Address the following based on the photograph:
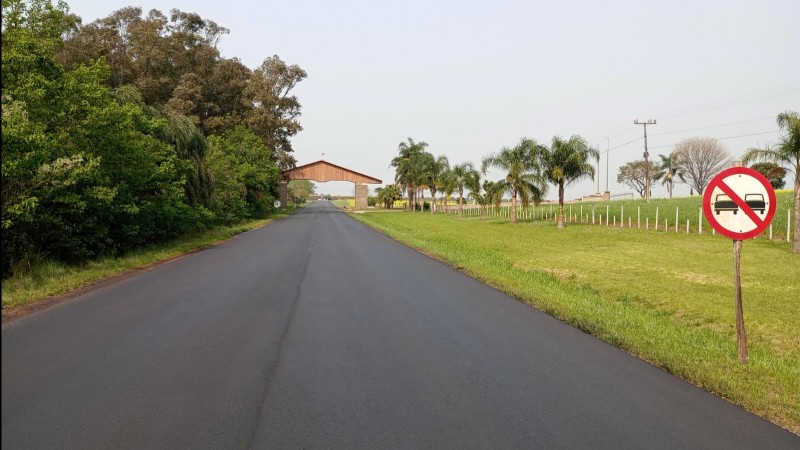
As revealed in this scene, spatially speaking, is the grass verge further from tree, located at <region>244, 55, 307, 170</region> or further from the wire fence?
tree, located at <region>244, 55, 307, 170</region>

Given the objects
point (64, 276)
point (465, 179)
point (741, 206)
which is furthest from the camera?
point (465, 179)

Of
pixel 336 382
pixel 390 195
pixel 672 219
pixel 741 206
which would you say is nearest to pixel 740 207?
pixel 741 206

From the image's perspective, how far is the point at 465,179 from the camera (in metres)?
68.7

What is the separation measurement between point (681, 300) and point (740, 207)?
213 inches

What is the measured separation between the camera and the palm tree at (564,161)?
40719 mm

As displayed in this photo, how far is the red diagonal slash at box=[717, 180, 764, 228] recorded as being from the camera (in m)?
6.49

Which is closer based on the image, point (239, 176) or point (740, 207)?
point (740, 207)

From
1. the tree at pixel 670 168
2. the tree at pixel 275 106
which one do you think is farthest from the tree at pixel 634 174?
the tree at pixel 275 106

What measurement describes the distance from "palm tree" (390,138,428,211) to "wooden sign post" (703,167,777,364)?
76281 mm

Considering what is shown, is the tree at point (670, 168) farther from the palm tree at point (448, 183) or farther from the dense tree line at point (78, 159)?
the dense tree line at point (78, 159)

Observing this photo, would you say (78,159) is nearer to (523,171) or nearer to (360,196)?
(523,171)

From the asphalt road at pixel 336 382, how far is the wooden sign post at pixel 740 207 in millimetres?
1523

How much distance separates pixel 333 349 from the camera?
6.78 m

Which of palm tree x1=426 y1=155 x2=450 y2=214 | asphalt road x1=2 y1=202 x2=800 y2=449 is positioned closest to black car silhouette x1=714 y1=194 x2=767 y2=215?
asphalt road x1=2 y1=202 x2=800 y2=449
